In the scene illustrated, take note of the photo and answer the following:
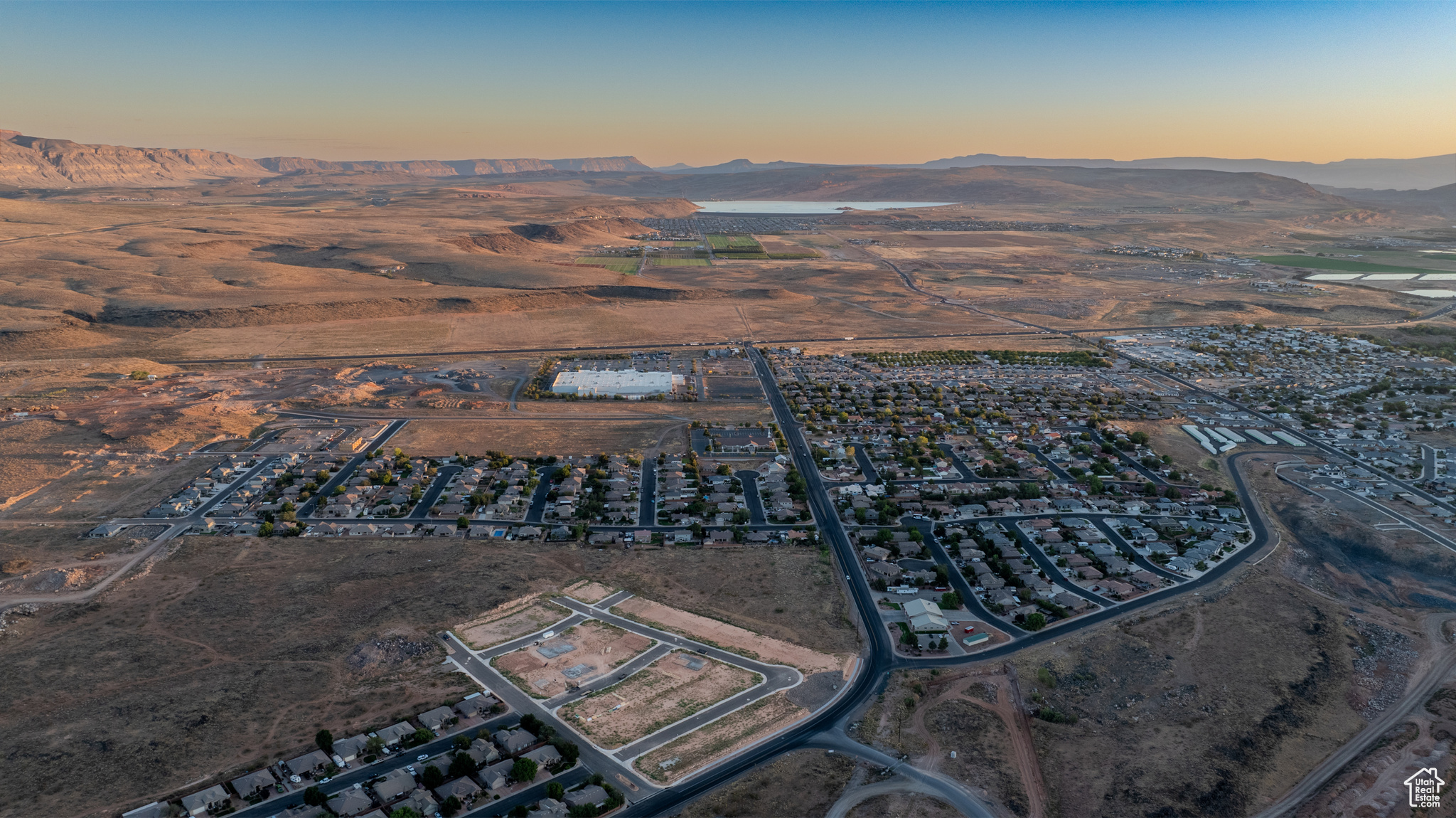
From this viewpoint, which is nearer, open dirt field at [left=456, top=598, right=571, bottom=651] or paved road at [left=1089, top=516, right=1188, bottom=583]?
open dirt field at [left=456, top=598, right=571, bottom=651]

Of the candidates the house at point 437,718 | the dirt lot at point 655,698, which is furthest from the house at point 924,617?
the house at point 437,718

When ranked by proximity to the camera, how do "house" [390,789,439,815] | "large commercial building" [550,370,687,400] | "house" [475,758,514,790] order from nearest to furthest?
"house" [390,789,439,815]
"house" [475,758,514,790]
"large commercial building" [550,370,687,400]

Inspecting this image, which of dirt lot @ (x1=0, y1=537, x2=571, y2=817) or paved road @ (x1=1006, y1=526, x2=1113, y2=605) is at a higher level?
paved road @ (x1=1006, y1=526, x2=1113, y2=605)

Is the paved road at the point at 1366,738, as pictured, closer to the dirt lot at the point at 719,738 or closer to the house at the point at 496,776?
the dirt lot at the point at 719,738

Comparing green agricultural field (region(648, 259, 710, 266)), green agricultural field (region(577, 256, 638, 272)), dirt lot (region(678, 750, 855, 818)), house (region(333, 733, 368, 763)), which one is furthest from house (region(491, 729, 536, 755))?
green agricultural field (region(648, 259, 710, 266))

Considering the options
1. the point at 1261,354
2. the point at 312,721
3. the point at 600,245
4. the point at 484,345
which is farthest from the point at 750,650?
the point at 600,245

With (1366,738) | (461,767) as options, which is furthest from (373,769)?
(1366,738)

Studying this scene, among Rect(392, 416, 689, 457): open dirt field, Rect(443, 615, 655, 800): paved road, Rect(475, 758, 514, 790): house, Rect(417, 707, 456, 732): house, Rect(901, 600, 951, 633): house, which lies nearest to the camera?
Rect(475, 758, 514, 790): house

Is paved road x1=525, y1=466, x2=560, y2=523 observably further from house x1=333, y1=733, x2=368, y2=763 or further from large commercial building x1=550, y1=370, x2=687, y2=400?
house x1=333, y1=733, x2=368, y2=763
